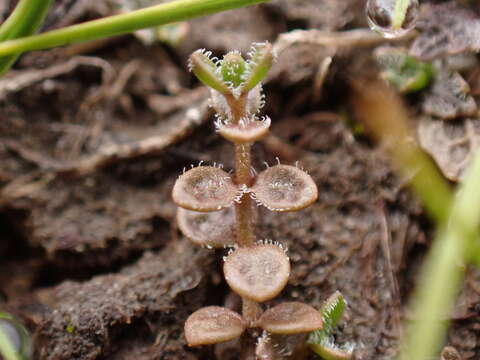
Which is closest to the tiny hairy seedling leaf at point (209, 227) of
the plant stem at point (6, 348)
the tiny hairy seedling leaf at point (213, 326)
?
the tiny hairy seedling leaf at point (213, 326)

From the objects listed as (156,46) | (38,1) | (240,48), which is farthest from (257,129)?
(156,46)

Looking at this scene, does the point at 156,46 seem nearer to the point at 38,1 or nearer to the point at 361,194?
the point at 38,1

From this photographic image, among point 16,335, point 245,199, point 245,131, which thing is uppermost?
point 245,131

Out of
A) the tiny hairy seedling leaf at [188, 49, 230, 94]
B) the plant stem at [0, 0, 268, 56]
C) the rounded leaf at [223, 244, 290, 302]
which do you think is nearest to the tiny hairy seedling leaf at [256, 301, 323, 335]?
the rounded leaf at [223, 244, 290, 302]

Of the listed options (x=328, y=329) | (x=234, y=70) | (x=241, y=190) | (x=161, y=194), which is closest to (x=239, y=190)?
(x=241, y=190)

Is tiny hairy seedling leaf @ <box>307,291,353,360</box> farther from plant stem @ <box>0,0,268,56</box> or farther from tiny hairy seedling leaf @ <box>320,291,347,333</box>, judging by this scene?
plant stem @ <box>0,0,268,56</box>

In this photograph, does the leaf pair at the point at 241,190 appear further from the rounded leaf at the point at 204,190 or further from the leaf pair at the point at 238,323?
the leaf pair at the point at 238,323

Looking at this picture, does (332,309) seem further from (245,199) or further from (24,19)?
(24,19)
